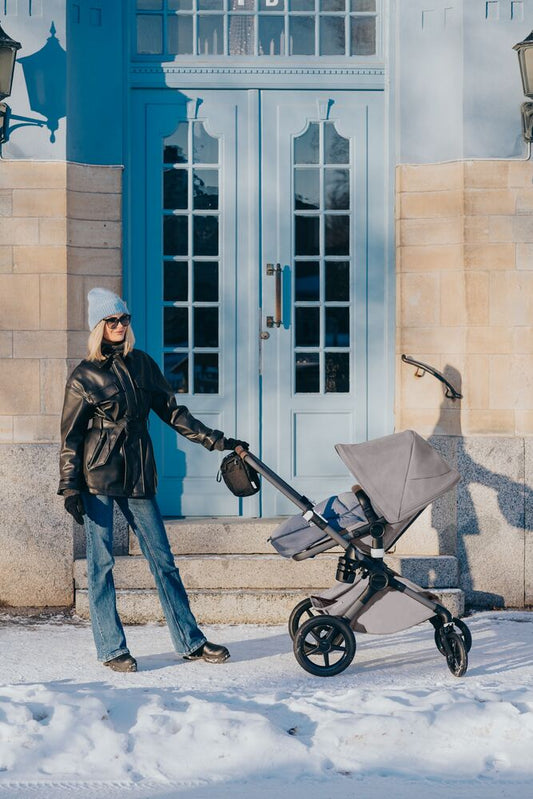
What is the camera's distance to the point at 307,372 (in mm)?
8359

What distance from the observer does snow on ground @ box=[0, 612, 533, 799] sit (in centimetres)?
464

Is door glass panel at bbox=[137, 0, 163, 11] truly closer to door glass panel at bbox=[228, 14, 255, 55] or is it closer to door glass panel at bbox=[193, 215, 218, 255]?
door glass panel at bbox=[228, 14, 255, 55]

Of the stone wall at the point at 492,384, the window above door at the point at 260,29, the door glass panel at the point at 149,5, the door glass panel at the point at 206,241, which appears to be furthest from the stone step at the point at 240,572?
the door glass panel at the point at 149,5

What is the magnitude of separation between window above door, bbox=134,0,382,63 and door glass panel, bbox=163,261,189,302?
1402 millimetres

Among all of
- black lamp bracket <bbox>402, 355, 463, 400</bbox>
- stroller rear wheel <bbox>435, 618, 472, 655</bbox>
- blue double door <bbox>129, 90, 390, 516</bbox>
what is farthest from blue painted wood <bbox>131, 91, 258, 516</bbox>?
stroller rear wheel <bbox>435, 618, 472, 655</bbox>

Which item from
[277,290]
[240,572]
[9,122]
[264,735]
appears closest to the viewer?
[264,735]

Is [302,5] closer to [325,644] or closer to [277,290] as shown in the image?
[277,290]

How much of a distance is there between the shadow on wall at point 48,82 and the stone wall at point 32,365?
1.07ft

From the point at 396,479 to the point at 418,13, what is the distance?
3485mm

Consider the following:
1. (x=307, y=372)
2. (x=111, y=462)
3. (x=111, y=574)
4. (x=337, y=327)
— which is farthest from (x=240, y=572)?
(x=337, y=327)

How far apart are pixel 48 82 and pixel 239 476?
3.14m

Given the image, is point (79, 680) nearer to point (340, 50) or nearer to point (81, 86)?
point (81, 86)

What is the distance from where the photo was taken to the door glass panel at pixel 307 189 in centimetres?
834

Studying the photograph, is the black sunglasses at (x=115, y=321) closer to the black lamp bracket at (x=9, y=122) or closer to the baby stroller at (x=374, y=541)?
the baby stroller at (x=374, y=541)
